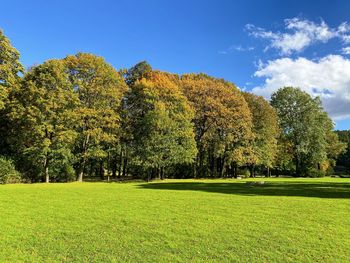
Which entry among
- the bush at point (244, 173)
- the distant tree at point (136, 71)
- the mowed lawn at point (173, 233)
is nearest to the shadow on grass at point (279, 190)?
the mowed lawn at point (173, 233)

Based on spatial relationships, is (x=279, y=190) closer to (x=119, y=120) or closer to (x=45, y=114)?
(x=45, y=114)

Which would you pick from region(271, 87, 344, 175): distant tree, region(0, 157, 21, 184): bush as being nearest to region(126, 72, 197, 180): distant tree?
region(0, 157, 21, 184): bush

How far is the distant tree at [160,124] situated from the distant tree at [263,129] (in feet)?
48.1

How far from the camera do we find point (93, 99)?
140ft

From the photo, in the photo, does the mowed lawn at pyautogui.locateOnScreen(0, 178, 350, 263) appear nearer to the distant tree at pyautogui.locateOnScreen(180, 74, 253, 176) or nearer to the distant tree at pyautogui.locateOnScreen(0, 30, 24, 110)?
the distant tree at pyautogui.locateOnScreen(0, 30, 24, 110)

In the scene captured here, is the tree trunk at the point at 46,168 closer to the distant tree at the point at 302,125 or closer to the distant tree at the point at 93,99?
the distant tree at the point at 93,99

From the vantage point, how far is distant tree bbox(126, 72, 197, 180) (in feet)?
141

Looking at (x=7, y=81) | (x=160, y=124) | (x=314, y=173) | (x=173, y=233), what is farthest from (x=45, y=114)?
(x=314, y=173)

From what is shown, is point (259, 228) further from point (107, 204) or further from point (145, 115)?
point (145, 115)

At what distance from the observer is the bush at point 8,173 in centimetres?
3394

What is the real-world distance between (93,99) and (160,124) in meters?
8.74

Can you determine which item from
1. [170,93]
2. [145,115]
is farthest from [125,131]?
[170,93]

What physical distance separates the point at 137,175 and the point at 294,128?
3254cm

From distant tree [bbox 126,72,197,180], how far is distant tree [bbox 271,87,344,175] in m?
29.0
